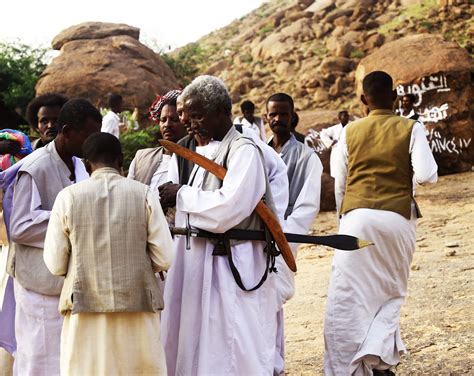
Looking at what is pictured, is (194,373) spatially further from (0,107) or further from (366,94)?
(0,107)

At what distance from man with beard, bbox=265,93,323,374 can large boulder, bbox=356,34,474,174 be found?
9.01 m

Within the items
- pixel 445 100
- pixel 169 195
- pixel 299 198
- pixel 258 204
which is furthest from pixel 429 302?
pixel 445 100

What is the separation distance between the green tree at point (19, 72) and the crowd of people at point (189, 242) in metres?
13.9

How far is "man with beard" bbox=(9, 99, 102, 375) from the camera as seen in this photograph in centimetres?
428

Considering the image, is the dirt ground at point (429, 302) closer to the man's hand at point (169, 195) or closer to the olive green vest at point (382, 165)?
the olive green vest at point (382, 165)

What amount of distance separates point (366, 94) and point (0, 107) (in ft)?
50.9

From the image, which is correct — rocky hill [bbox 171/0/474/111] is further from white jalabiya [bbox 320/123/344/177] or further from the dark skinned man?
the dark skinned man

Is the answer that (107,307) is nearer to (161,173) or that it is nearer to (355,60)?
(161,173)

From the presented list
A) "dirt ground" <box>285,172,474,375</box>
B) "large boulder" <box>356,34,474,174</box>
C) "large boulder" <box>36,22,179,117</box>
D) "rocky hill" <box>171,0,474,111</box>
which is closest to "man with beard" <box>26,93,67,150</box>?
"dirt ground" <box>285,172,474,375</box>

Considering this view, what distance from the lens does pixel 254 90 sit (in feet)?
77.0

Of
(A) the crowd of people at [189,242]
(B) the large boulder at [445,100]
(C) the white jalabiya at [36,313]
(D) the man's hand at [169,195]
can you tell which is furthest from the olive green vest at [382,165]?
(B) the large boulder at [445,100]

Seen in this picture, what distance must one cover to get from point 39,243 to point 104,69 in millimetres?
13932

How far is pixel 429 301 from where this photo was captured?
23.9ft

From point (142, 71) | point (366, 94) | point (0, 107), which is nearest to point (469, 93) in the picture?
point (142, 71)
